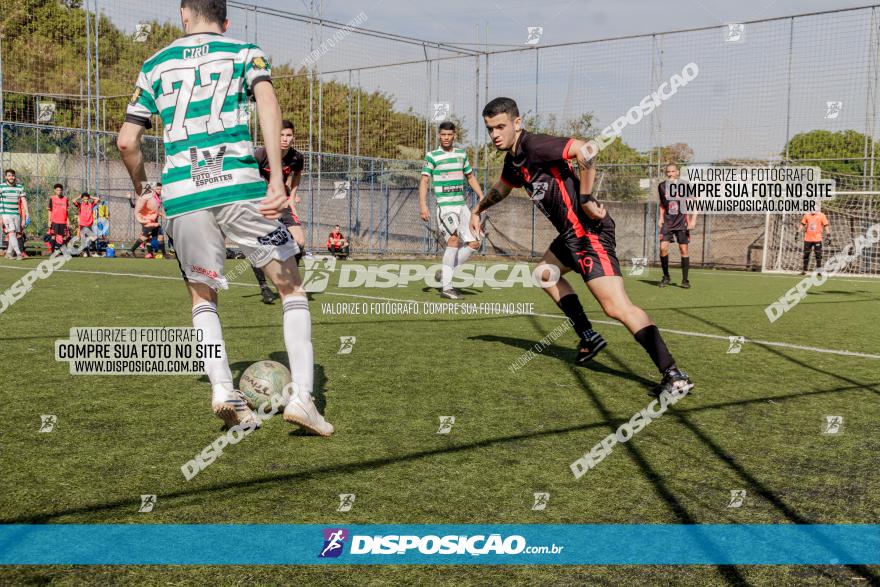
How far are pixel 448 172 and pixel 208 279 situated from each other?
8473mm

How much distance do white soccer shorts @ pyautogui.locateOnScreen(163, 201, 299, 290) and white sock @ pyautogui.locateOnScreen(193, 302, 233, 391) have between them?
18cm

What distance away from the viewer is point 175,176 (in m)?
3.82

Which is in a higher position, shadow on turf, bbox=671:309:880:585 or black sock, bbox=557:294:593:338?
black sock, bbox=557:294:593:338

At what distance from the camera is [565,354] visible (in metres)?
6.66

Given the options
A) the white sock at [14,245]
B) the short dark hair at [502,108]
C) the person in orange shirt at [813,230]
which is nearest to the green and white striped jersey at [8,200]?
the white sock at [14,245]

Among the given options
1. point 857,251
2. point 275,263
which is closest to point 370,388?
point 275,263

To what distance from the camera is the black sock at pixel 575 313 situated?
6125 mm

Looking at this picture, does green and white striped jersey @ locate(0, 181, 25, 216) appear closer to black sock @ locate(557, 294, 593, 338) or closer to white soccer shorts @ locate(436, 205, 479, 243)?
white soccer shorts @ locate(436, 205, 479, 243)

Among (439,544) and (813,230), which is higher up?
(813,230)

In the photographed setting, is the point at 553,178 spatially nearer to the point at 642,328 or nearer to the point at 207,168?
the point at 642,328

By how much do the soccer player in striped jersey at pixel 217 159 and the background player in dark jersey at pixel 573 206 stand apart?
2272 mm

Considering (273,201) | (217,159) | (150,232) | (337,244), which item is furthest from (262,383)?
(337,244)

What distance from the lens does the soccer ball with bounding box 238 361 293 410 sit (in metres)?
4.44

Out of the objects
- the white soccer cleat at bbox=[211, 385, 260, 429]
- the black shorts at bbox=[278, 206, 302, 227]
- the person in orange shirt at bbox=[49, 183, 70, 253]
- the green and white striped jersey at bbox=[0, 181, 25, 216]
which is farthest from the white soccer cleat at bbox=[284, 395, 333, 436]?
the person in orange shirt at bbox=[49, 183, 70, 253]
